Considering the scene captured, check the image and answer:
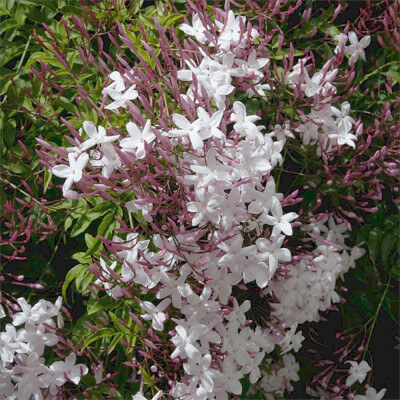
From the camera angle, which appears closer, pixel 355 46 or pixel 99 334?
pixel 99 334

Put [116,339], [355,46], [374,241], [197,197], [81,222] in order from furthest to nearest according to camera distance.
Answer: [374,241] → [355,46] → [81,222] → [116,339] → [197,197]

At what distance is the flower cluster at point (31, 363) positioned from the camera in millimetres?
1629

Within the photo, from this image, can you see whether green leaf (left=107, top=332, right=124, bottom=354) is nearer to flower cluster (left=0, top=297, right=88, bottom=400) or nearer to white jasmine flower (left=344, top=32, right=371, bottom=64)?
flower cluster (left=0, top=297, right=88, bottom=400)

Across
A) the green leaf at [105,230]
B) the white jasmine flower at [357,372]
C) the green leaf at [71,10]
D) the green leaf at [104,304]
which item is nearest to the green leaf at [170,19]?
the green leaf at [71,10]

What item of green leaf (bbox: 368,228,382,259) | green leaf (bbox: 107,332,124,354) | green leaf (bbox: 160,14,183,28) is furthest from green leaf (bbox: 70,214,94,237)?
green leaf (bbox: 368,228,382,259)

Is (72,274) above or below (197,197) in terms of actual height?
below

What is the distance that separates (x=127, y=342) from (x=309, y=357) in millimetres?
967

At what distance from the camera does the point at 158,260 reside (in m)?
1.45

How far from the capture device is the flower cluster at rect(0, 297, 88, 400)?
1629 mm

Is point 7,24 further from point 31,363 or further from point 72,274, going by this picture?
point 31,363

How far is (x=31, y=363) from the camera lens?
163cm

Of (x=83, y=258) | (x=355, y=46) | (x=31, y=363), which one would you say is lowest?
(x=31, y=363)

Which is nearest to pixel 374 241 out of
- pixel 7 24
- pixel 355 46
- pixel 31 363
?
pixel 355 46

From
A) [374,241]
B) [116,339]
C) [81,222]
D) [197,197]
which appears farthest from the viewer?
[374,241]
